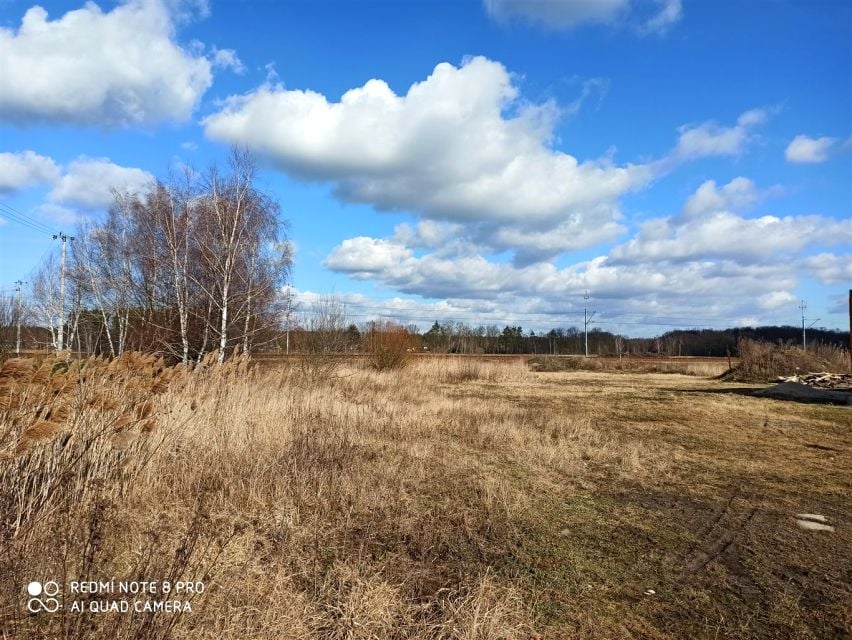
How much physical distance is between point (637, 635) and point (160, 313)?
2053cm

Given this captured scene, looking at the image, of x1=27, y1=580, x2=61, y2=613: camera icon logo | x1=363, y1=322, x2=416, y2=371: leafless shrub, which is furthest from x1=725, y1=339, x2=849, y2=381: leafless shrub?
x1=27, y1=580, x2=61, y2=613: camera icon logo

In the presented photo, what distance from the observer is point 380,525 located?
14.7 feet

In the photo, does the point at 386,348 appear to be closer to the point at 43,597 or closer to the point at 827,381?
the point at 827,381

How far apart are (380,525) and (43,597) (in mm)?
2595

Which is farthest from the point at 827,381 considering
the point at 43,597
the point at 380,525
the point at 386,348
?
the point at 43,597

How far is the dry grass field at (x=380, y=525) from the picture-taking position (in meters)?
2.84

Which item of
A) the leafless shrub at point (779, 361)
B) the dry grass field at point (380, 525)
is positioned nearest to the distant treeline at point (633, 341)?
the leafless shrub at point (779, 361)

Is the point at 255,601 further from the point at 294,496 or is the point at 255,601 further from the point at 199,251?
the point at 199,251

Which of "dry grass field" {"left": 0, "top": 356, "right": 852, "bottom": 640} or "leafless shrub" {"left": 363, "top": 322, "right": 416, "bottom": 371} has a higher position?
"leafless shrub" {"left": 363, "top": 322, "right": 416, "bottom": 371}

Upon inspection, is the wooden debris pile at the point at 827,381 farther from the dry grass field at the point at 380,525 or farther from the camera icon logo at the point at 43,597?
the camera icon logo at the point at 43,597

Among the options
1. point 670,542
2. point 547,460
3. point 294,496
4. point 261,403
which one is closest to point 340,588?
point 294,496

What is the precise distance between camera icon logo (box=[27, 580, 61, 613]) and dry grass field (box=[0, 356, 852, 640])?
42mm

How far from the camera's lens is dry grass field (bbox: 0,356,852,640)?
9.32 ft

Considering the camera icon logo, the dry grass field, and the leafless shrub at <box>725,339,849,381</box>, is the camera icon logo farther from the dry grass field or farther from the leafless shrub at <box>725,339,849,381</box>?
the leafless shrub at <box>725,339,849,381</box>
